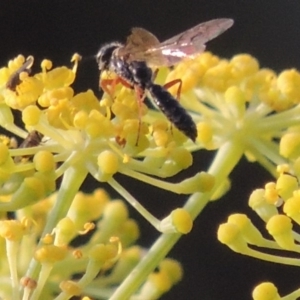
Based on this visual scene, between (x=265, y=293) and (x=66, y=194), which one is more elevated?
(x=66, y=194)

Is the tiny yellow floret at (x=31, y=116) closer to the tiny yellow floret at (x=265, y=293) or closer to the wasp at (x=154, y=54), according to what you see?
the wasp at (x=154, y=54)

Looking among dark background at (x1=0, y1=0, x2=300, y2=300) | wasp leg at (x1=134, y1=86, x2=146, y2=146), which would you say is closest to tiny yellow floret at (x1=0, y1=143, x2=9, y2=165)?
wasp leg at (x1=134, y1=86, x2=146, y2=146)

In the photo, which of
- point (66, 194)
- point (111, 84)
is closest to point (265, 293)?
point (66, 194)

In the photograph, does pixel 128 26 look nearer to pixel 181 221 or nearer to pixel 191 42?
pixel 191 42

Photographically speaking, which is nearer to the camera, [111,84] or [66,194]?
[66,194]

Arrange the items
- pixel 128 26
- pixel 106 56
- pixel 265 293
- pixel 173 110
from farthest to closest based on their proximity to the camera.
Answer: pixel 128 26
pixel 106 56
pixel 173 110
pixel 265 293

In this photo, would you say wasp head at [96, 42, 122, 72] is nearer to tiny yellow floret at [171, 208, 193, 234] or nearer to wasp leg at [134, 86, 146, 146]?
wasp leg at [134, 86, 146, 146]

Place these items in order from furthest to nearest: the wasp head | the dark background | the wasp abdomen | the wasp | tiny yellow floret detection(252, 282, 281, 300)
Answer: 1. the dark background
2. the wasp head
3. the wasp
4. the wasp abdomen
5. tiny yellow floret detection(252, 282, 281, 300)

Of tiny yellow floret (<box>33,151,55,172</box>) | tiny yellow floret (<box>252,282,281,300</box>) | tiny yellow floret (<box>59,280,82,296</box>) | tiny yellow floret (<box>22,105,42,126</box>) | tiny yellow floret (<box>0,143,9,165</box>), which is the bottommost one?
tiny yellow floret (<box>252,282,281,300</box>)
